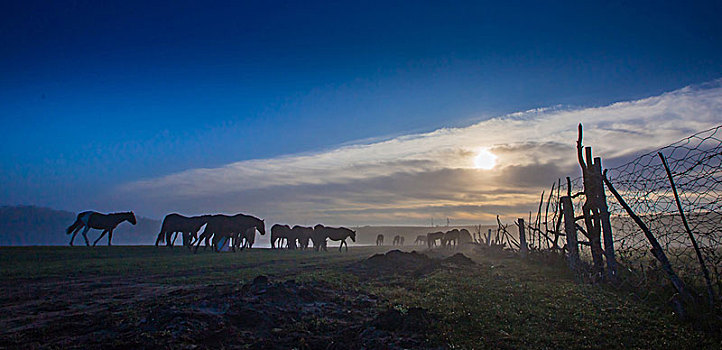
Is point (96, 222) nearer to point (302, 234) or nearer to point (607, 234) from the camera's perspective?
point (302, 234)

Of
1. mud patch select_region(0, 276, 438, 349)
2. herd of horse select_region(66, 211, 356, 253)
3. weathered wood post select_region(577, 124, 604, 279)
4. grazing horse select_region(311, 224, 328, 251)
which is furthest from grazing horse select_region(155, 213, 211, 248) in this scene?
weathered wood post select_region(577, 124, 604, 279)

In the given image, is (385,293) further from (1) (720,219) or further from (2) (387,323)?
(1) (720,219)

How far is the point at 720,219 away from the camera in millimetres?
6820

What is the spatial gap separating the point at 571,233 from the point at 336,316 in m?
9.50

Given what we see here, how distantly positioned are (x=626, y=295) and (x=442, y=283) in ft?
17.6

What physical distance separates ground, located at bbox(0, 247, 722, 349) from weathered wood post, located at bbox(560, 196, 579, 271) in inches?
31.3

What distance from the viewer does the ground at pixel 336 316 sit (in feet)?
21.2

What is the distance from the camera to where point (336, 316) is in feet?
28.3

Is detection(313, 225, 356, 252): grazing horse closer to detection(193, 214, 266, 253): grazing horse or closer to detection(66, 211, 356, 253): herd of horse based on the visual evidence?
detection(66, 211, 356, 253): herd of horse

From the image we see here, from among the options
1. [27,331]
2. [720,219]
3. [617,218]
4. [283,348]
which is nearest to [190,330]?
[283,348]

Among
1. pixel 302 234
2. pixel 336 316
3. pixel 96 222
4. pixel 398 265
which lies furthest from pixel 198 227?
pixel 336 316

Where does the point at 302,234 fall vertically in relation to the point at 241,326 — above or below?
above

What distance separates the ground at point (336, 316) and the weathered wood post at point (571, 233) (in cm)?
79

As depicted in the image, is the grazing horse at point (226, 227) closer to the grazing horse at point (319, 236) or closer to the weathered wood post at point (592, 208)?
the grazing horse at point (319, 236)
